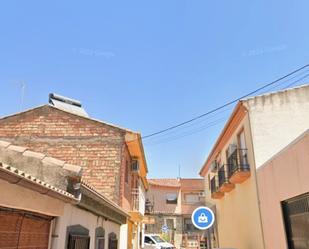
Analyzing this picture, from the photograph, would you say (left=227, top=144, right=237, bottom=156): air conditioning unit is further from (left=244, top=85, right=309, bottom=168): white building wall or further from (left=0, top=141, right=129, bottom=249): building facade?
(left=0, top=141, right=129, bottom=249): building facade

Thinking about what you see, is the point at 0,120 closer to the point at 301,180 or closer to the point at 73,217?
the point at 73,217

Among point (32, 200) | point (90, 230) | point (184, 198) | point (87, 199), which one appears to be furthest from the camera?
point (184, 198)

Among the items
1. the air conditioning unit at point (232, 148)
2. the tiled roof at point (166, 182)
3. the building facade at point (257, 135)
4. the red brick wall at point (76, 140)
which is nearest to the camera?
the building facade at point (257, 135)

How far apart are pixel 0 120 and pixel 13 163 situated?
9.78m

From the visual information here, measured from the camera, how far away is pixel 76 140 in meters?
13.1

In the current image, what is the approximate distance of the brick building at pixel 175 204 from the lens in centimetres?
3725

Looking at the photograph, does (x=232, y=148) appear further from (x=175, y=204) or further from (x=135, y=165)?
(x=175, y=204)

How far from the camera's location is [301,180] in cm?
802

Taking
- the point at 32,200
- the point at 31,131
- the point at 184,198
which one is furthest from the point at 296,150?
the point at 184,198

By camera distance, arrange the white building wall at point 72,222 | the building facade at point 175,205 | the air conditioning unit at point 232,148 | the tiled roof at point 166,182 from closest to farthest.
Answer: the white building wall at point 72,222 < the air conditioning unit at point 232,148 < the building facade at point 175,205 < the tiled roof at point 166,182

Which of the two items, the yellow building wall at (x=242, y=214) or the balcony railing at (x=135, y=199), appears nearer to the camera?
the yellow building wall at (x=242, y=214)

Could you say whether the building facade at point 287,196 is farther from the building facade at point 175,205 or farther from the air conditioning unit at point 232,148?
the building facade at point 175,205

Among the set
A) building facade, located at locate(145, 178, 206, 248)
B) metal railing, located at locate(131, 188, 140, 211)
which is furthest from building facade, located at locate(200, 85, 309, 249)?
building facade, located at locate(145, 178, 206, 248)

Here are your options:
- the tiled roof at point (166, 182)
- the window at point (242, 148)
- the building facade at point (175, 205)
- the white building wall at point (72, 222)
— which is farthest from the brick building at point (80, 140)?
the tiled roof at point (166, 182)
